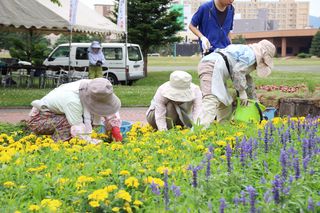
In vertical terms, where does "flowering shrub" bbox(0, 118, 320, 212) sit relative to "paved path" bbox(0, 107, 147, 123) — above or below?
above

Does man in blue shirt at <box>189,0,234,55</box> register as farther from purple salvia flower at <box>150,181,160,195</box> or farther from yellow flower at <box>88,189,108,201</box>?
yellow flower at <box>88,189,108,201</box>

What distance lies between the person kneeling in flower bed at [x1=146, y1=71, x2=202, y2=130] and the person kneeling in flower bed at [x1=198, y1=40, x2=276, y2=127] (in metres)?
0.14

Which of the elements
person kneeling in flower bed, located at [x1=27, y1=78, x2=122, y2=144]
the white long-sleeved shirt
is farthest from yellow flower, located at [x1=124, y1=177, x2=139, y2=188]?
the white long-sleeved shirt

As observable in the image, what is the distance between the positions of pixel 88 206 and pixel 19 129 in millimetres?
4235

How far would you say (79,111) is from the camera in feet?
17.9

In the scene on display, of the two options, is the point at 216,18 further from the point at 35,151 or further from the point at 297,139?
the point at 35,151

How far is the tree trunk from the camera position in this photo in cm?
799

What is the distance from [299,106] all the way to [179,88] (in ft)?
9.46

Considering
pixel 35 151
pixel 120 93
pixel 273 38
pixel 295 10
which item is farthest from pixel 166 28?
pixel 295 10

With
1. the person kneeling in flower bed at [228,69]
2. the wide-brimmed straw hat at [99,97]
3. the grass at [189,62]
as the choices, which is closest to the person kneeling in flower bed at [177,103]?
the person kneeling in flower bed at [228,69]

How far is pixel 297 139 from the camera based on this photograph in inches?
171

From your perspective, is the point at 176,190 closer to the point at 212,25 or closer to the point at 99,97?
the point at 99,97

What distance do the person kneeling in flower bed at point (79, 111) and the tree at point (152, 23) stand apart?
19.6 metres

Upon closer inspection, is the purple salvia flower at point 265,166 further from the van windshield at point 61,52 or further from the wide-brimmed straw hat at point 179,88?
the van windshield at point 61,52
